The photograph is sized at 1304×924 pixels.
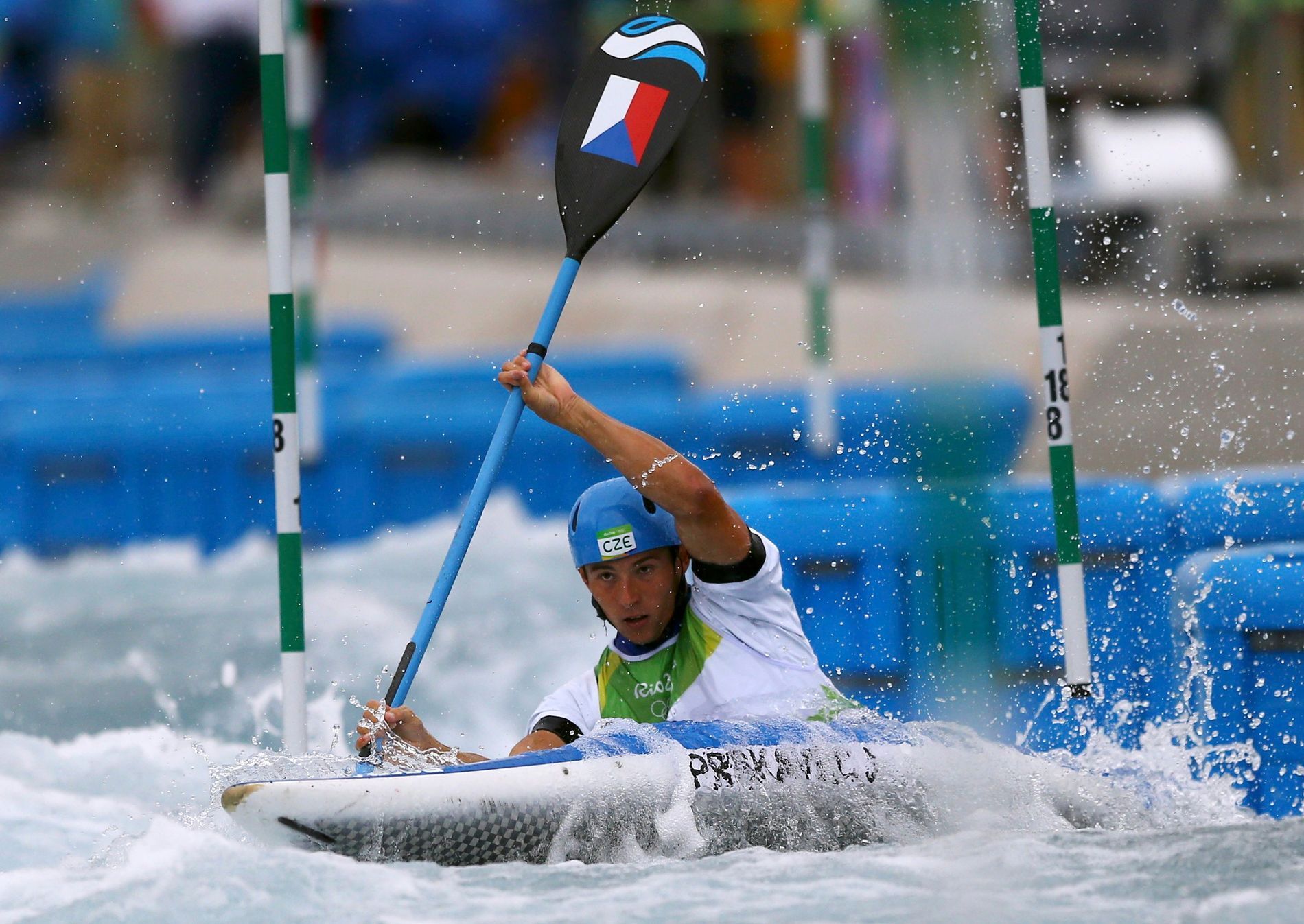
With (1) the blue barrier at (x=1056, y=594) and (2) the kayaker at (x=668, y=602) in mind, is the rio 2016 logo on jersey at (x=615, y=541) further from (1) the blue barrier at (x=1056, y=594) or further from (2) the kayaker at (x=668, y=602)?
(1) the blue barrier at (x=1056, y=594)

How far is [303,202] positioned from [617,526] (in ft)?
10.9

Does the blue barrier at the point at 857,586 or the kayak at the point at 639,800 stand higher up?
the blue barrier at the point at 857,586

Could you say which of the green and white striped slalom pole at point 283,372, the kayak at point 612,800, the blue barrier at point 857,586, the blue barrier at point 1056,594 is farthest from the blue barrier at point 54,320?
the kayak at point 612,800

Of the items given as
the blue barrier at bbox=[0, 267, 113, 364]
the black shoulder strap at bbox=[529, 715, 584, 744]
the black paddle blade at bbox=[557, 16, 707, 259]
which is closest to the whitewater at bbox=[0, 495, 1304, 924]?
the black shoulder strap at bbox=[529, 715, 584, 744]

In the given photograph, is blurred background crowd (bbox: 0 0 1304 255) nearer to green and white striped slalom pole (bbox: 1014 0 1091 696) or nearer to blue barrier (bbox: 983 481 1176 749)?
blue barrier (bbox: 983 481 1176 749)

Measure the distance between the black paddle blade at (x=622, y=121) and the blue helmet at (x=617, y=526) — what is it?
0.59 m

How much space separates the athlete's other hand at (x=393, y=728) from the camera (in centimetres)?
344

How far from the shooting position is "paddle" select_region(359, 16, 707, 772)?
3.93 meters

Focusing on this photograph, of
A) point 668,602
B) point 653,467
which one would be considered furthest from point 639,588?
point 653,467

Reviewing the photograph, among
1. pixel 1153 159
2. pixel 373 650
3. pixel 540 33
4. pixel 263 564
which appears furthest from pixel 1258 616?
pixel 540 33

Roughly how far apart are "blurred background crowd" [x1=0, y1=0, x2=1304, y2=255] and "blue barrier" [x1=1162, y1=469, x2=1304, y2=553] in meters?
4.81

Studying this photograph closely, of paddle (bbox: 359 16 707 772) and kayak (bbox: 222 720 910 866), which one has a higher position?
paddle (bbox: 359 16 707 772)

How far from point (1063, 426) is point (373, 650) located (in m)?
2.99

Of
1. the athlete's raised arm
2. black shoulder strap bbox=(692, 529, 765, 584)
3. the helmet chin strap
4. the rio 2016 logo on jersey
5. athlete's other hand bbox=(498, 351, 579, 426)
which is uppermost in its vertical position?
athlete's other hand bbox=(498, 351, 579, 426)
